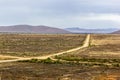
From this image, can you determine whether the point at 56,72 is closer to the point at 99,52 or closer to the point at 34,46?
the point at 99,52

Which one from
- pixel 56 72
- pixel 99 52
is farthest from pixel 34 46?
pixel 56 72

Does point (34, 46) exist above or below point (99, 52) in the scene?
above

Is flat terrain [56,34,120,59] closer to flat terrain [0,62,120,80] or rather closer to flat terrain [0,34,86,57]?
flat terrain [0,34,86,57]

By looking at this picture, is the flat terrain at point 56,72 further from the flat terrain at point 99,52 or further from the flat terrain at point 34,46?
the flat terrain at point 34,46

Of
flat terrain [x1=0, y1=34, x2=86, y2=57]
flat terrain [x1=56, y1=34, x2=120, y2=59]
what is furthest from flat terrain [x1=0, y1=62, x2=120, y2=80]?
flat terrain [x1=0, y1=34, x2=86, y2=57]

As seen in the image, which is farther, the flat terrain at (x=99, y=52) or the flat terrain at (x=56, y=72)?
the flat terrain at (x=99, y=52)

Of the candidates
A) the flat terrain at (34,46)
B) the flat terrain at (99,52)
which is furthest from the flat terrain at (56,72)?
the flat terrain at (34,46)

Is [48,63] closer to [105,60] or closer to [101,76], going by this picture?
[105,60]

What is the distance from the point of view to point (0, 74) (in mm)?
39812

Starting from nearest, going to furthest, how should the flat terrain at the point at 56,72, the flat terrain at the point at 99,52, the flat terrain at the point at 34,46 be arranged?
1. the flat terrain at the point at 56,72
2. the flat terrain at the point at 99,52
3. the flat terrain at the point at 34,46

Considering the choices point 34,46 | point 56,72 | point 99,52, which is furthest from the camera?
point 34,46

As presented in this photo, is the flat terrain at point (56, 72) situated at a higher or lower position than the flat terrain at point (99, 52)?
lower

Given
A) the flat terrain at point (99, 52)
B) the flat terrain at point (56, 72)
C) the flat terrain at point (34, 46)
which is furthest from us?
the flat terrain at point (34, 46)

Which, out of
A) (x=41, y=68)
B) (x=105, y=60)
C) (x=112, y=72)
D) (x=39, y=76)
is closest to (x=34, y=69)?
(x=41, y=68)
